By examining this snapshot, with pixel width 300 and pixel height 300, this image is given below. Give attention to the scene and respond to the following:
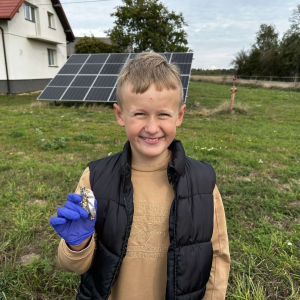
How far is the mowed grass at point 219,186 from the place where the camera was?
206 cm

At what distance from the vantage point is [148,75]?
1.25 metres

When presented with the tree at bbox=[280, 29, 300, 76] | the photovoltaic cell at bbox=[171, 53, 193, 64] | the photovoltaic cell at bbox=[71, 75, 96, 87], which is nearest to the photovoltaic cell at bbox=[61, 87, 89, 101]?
the photovoltaic cell at bbox=[71, 75, 96, 87]

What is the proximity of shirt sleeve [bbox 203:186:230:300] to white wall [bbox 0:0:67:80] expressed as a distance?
1670 cm

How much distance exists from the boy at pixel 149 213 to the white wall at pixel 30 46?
16.4 meters

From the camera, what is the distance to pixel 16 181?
11.9 ft

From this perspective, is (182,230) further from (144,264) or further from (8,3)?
(8,3)

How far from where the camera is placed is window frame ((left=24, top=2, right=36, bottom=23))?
1653 cm

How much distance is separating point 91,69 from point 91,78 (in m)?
0.83

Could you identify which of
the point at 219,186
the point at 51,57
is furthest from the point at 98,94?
the point at 51,57

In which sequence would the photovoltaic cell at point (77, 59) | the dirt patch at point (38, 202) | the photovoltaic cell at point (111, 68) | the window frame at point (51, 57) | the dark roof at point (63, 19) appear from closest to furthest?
the dirt patch at point (38, 202), the photovoltaic cell at point (111, 68), the photovoltaic cell at point (77, 59), the dark roof at point (63, 19), the window frame at point (51, 57)

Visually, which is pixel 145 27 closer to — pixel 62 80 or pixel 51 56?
pixel 51 56

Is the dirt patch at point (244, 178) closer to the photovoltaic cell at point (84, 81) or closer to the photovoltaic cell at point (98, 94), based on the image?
the photovoltaic cell at point (98, 94)

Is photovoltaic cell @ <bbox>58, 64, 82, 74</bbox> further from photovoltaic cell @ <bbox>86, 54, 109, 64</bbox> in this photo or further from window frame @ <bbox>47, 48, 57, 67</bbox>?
window frame @ <bbox>47, 48, 57, 67</bbox>

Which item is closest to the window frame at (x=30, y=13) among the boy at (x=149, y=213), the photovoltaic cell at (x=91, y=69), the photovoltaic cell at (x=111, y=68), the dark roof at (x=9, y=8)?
the dark roof at (x=9, y=8)
